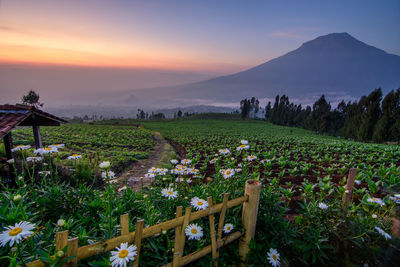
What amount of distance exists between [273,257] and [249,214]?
530 mm

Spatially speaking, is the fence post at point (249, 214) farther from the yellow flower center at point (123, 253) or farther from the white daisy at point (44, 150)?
the white daisy at point (44, 150)

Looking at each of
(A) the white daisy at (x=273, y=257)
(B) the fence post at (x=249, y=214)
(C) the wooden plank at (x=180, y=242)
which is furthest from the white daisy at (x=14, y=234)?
(A) the white daisy at (x=273, y=257)

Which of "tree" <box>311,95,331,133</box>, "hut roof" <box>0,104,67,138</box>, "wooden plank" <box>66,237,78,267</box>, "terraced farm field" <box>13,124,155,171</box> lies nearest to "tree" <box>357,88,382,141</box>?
"tree" <box>311,95,331,133</box>

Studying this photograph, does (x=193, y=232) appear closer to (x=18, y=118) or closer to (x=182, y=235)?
(x=182, y=235)

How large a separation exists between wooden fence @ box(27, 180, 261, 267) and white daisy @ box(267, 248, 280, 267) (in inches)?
10.3

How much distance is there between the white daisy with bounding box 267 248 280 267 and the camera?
218 centimetres

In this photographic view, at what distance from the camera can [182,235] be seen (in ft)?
6.34

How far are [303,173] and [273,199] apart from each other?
18.4 feet

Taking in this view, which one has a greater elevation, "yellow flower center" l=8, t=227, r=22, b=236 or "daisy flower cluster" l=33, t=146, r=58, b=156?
"daisy flower cluster" l=33, t=146, r=58, b=156

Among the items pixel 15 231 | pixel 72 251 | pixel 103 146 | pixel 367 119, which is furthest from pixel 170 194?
pixel 367 119

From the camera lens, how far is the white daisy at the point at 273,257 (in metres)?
2.18

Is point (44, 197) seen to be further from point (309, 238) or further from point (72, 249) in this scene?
point (309, 238)

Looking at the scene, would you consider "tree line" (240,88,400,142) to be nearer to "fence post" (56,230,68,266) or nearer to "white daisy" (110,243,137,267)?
"white daisy" (110,243,137,267)

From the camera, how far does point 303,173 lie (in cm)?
742
